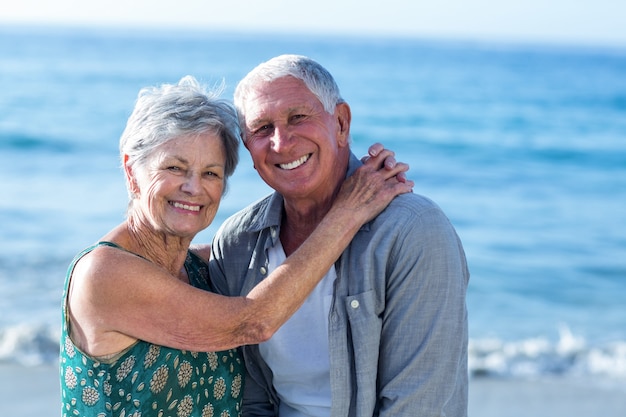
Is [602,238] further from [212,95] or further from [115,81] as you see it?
[115,81]

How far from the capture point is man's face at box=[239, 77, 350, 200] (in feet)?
9.80

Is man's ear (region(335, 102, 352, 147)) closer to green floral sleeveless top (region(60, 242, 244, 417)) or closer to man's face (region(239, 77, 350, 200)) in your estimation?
man's face (region(239, 77, 350, 200))

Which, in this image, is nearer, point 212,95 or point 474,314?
point 212,95

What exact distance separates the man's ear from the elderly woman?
0.15m

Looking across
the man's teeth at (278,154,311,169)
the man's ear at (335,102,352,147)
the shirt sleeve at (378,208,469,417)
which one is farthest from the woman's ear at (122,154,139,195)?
the shirt sleeve at (378,208,469,417)

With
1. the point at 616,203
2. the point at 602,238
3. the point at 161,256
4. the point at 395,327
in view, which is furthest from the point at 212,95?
the point at 616,203

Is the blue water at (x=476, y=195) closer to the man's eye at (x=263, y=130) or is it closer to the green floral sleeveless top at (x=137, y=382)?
the man's eye at (x=263, y=130)

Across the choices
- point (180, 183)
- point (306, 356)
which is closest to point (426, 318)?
point (306, 356)

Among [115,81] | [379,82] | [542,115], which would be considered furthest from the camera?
[379,82]

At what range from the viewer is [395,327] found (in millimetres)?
2807

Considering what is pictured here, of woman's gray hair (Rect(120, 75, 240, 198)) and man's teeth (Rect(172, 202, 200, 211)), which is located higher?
woman's gray hair (Rect(120, 75, 240, 198))

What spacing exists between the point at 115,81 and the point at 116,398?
3180 cm

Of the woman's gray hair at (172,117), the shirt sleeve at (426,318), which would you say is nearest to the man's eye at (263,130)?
the woman's gray hair at (172,117)

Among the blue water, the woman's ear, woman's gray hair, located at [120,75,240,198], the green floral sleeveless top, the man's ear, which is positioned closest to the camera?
the green floral sleeveless top
